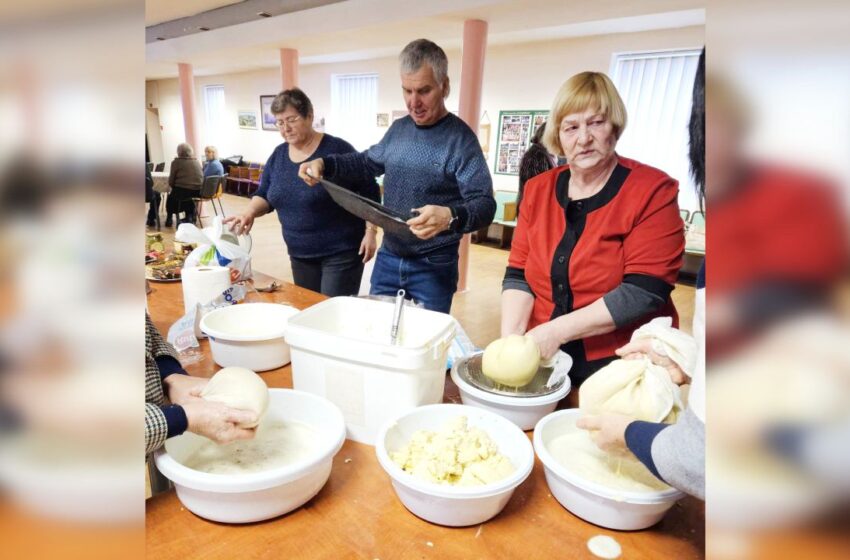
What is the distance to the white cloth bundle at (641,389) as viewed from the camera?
2.71 feet

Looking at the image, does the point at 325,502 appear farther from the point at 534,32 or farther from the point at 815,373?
the point at 534,32

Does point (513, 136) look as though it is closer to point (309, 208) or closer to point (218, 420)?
point (309, 208)

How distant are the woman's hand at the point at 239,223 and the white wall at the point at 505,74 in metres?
3.98

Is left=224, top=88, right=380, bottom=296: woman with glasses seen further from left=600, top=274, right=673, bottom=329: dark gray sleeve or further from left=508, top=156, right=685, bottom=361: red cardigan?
left=600, top=274, right=673, bottom=329: dark gray sleeve

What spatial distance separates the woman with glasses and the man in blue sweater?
0.71ft

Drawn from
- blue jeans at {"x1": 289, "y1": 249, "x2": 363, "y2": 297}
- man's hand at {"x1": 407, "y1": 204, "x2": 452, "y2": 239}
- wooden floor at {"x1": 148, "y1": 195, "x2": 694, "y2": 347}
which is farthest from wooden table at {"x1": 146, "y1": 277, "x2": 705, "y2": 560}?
wooden floor at {"x1": 148, "y1": 195, "x2": 694, "y2": 347}

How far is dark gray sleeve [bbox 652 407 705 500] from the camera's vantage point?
0.60 m

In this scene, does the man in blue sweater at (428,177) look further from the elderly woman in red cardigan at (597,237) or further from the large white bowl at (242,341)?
the large white bowl at (242,341)

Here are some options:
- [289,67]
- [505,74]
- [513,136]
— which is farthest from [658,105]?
[289,67]

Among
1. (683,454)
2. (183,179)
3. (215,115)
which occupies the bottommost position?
(683,454)

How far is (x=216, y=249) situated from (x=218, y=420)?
1.13 metres

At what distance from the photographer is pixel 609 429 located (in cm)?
77

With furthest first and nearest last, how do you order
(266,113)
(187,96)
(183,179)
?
(266,113)
(187,96)
(183,179)

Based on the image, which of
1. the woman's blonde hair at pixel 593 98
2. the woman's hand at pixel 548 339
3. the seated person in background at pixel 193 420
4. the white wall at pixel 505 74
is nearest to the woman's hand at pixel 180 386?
the seated person in background at pixel 193 420
